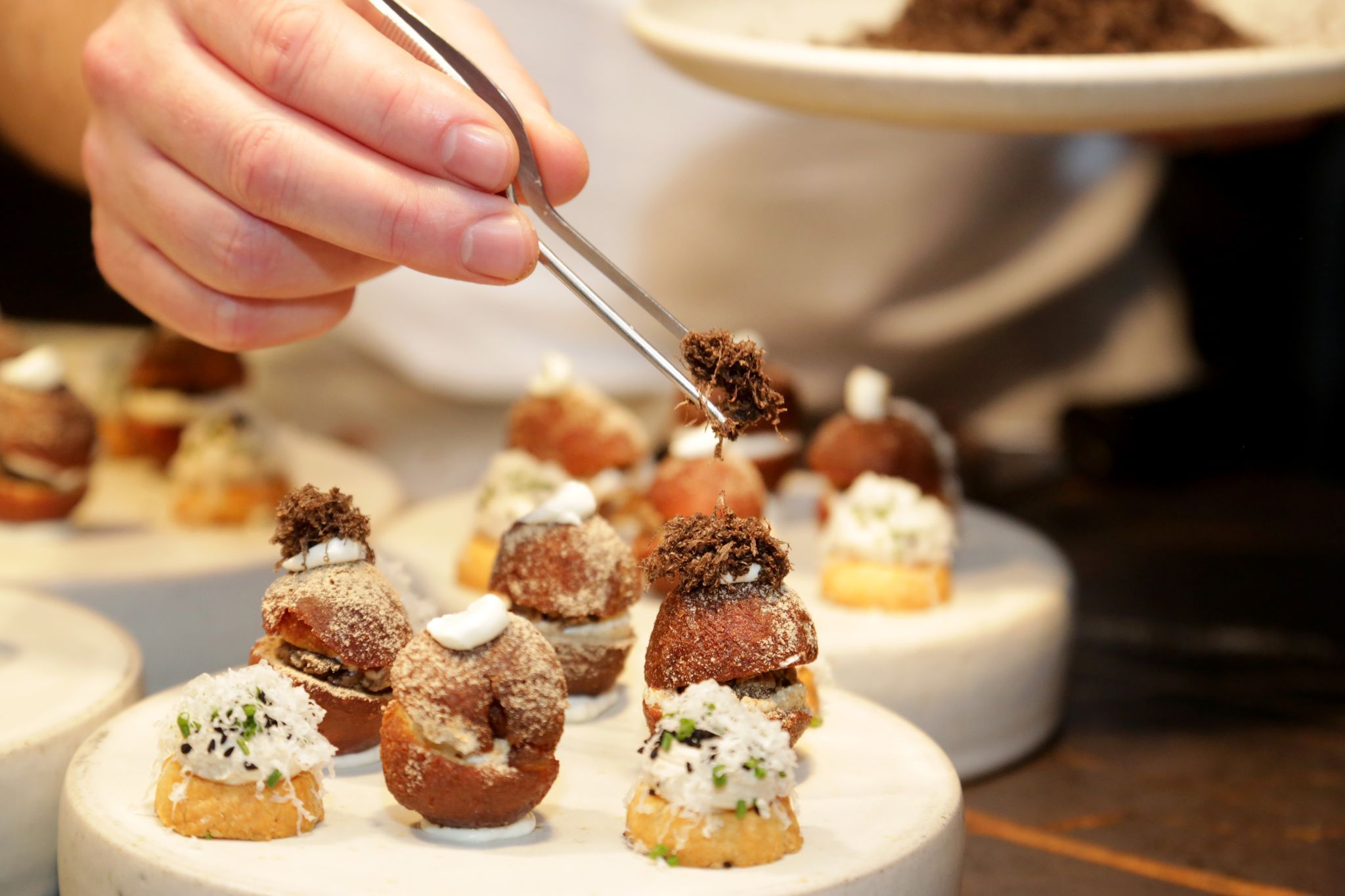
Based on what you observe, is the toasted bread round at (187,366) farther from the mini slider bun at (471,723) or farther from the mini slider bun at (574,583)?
the mini slider bun at (471,723)

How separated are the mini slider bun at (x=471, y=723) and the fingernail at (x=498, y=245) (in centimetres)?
29

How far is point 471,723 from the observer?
1.31m

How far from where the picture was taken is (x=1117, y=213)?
3248 mm

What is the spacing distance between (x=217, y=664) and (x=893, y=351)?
5.50 ft

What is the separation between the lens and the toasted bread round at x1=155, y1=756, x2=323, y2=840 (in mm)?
1294

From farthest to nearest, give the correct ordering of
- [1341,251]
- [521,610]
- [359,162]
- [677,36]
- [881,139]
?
[1341,251] → [881,139] → [677,36] → [521,610] → [359,162]

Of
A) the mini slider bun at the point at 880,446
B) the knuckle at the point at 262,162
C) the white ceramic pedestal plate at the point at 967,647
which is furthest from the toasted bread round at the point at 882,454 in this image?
the knuckle at the point at 262,162

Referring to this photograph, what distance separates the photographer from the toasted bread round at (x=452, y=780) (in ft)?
4.30

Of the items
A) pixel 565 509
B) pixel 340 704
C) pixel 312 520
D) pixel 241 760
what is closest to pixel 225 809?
pixel 241 760

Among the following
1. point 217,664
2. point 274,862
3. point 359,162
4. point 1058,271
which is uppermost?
point 359,162

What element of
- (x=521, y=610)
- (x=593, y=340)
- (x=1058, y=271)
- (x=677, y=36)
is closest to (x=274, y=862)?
(x=521, y=610)

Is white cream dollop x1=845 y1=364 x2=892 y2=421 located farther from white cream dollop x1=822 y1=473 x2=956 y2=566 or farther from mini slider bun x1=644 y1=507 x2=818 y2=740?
mini slider bun x1=644 y1=507 x2=818 y2=740

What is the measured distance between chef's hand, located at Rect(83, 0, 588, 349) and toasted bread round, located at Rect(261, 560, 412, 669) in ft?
1.02

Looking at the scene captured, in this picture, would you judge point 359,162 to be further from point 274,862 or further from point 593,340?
point 593,340
